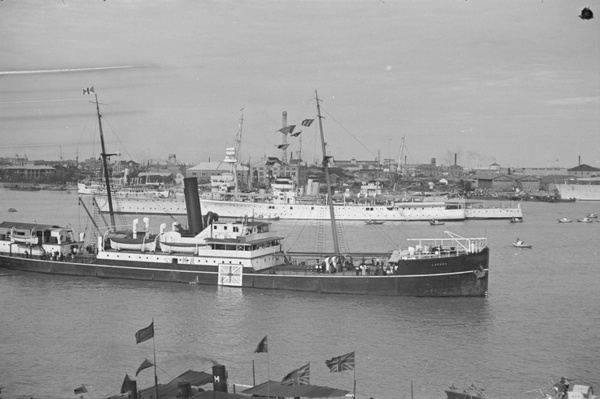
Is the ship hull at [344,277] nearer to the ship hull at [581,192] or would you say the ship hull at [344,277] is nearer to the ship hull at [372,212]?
the ship hull at [372,212]

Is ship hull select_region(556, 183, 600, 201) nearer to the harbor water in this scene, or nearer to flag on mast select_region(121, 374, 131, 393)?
the harbor water

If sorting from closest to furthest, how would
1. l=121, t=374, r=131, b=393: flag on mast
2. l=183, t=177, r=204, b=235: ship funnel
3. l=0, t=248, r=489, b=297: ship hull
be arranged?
l=121, t=374, r=131, b=393: flag on mast → l=0, t=248, r=489, b=297: ship hull → l=183, t=177, r=204, b=235: ship funnel

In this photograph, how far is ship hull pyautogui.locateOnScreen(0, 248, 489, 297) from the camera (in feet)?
61.8

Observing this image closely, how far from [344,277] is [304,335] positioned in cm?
452

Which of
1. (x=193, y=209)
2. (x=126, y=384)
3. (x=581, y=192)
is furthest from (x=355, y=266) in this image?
(x=581, y=192)

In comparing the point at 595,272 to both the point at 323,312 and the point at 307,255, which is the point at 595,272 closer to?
the point at 307,255

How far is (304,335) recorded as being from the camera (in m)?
14.9

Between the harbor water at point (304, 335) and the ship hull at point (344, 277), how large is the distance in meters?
0.36

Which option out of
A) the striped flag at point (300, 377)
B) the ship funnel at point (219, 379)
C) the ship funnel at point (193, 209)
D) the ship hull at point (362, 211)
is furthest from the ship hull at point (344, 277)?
the ship hull at point (362, 211)

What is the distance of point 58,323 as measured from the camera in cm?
1592

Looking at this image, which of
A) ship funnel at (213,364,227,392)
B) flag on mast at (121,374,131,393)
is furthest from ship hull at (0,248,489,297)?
flag on mast at (121,374,131,393)

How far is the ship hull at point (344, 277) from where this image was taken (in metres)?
18.8

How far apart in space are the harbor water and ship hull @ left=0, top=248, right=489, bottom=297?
0.36 meters

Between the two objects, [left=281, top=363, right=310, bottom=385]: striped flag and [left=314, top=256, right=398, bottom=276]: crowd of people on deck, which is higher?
[left=314, top=256, right=398, bottom=276]: crowd of people on deck
